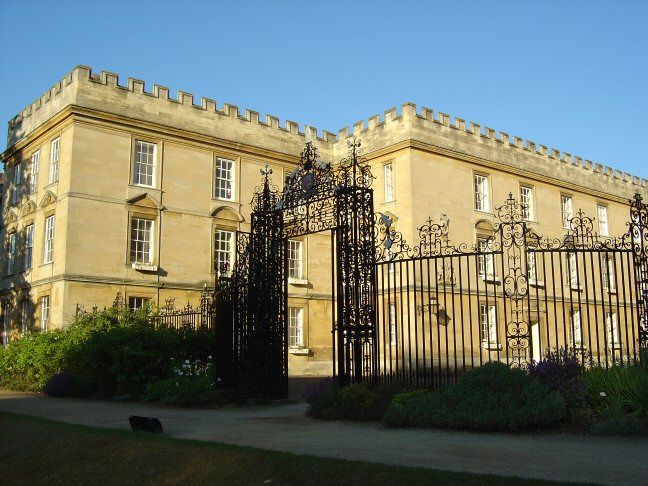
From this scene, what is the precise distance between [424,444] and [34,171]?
24.7 m

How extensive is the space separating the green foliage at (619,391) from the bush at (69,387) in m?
12.6

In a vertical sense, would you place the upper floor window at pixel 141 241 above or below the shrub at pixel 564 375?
above

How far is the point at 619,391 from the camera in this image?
941cm

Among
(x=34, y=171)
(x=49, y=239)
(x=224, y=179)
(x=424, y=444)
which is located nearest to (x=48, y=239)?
(x=49, y=239)

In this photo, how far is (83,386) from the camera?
17.4 m

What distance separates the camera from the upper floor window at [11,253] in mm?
28891

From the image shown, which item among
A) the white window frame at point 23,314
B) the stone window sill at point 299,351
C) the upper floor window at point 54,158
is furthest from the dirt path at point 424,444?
the stone window sill at point 299,351

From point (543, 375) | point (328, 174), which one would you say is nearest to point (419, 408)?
point (543, 375)

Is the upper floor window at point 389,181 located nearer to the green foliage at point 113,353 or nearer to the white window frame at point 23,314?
the green foliage at point 113,353

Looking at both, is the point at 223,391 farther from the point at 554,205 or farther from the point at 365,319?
the point at 554,205

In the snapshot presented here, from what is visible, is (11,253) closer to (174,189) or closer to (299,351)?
(174,189)

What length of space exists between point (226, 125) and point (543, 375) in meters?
21.9

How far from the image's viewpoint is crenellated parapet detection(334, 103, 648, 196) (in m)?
29.5

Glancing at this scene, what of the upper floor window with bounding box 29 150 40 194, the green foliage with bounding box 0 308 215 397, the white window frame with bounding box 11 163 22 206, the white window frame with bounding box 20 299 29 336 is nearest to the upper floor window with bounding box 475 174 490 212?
the green foliage with bounding box 0 308 215 397
